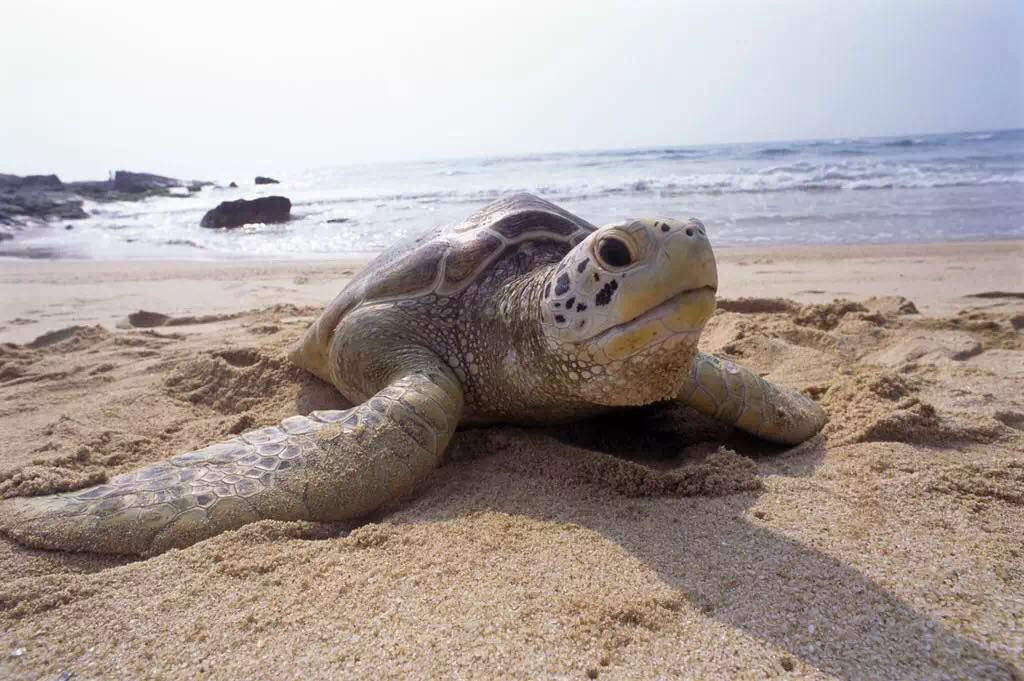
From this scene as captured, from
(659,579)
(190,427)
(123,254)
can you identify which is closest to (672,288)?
(659,579)

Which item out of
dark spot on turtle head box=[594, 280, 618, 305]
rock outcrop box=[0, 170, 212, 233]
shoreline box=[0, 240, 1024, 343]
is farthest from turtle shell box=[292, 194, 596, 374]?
rock outcrop box=[0, 170, 212, 233]

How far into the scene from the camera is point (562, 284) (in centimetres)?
192

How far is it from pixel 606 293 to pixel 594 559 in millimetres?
720

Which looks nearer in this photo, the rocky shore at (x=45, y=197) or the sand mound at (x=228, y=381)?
the sand mound at (x=228, y=381)

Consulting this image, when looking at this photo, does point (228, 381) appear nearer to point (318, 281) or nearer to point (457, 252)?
point (457, 252)

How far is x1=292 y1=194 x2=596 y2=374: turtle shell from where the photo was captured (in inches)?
105

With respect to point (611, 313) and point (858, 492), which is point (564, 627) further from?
point (858, 492)

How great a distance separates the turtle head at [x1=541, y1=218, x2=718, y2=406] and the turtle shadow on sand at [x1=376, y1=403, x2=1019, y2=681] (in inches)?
13.9

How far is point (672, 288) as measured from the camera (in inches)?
63.7

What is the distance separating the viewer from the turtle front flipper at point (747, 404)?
2.36 meters

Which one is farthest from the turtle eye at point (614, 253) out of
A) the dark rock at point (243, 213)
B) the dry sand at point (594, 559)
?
the dark rock at point (243, 213)

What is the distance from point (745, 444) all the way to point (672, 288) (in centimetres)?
120

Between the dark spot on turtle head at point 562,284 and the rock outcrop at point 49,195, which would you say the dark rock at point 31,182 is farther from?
the dark spot on turtle head at point 562,284

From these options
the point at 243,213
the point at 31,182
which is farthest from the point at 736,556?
the point at 31,182
